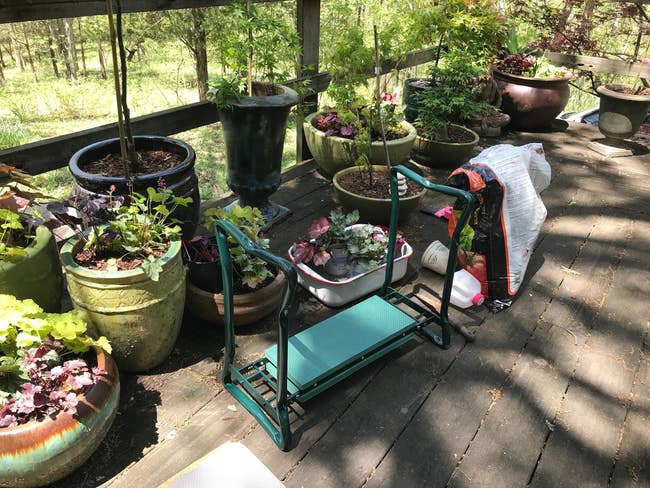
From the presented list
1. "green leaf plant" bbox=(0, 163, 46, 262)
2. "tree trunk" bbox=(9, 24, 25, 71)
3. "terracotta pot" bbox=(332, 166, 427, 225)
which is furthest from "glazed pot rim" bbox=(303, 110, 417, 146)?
"tree trunk" bbox=(9, 24, 25, 71)

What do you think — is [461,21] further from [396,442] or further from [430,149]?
[396,442]

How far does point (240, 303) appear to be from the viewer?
6.72ft

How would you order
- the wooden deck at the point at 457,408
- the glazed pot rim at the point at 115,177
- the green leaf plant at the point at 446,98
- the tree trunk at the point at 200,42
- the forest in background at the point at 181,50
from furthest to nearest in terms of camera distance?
the tree trunk at the point at 200,42 < the forest in background at the point at 181,50 < the green leaf plant at the point at 446,98 < the glazed pot rim at the point at 115,177 < the wooden deck at the point at 457,408

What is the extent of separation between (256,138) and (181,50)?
5.50 meters

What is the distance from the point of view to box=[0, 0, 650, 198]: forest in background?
4141 millimetres

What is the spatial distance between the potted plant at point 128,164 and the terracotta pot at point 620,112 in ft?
12.9

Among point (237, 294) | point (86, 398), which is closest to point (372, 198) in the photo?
point (237, 294)

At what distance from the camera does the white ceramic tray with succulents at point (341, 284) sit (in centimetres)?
229

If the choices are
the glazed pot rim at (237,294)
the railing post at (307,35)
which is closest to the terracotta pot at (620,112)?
the railing post at (307,35)

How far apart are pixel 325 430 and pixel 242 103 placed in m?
1.64

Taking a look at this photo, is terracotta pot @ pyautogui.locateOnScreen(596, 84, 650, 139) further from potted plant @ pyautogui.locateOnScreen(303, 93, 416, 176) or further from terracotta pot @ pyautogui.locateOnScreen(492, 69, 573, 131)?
potted plant @ pyautogui.locateOnScreen(303, 93, 416, 176)

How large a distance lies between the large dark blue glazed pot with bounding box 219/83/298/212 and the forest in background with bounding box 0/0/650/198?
1.92 ft

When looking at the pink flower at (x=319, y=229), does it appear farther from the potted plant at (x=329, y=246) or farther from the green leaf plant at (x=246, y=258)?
the green leaf plant at (x=246, y=258)

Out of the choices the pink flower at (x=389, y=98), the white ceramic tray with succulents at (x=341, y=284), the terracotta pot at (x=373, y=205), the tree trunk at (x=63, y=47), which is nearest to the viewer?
the white ceramic tray with succulents at (x=341, y=284)
